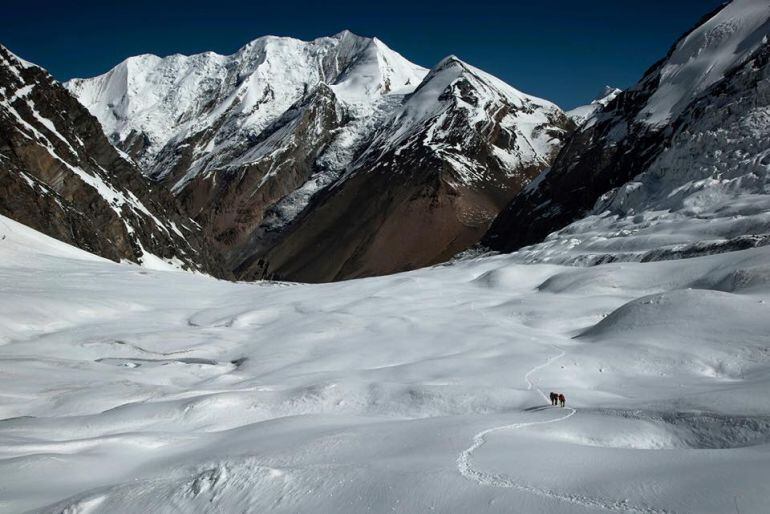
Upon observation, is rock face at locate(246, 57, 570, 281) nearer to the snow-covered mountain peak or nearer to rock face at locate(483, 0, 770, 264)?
rock face at locate(483, 0, 770, 264)

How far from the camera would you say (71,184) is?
7462 centimetres

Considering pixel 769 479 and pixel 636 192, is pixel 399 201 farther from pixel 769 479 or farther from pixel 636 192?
pixel 769 479

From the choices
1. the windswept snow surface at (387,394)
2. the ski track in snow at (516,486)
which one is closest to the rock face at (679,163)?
the windswept snow surface at (387,394)

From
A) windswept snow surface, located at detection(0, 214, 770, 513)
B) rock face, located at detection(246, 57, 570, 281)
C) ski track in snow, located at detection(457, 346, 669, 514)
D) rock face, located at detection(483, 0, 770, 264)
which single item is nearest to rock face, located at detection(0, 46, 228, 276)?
windswept snow surface, located at detection(0, 214, 770, 513)

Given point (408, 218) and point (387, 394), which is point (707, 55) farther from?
point (408, 218)

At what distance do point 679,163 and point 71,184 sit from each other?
75077mm

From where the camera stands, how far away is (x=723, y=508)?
623 cm

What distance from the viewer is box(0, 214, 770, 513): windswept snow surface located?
799cm

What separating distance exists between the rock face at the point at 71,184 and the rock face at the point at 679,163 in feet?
163

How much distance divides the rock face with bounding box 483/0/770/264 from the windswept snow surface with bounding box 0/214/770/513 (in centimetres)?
1221

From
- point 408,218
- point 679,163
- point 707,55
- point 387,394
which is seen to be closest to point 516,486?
point 387,394

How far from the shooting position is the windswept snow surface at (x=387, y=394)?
26.2 ft

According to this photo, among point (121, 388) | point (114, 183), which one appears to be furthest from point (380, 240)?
point (121, 388)

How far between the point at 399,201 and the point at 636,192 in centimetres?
11027
